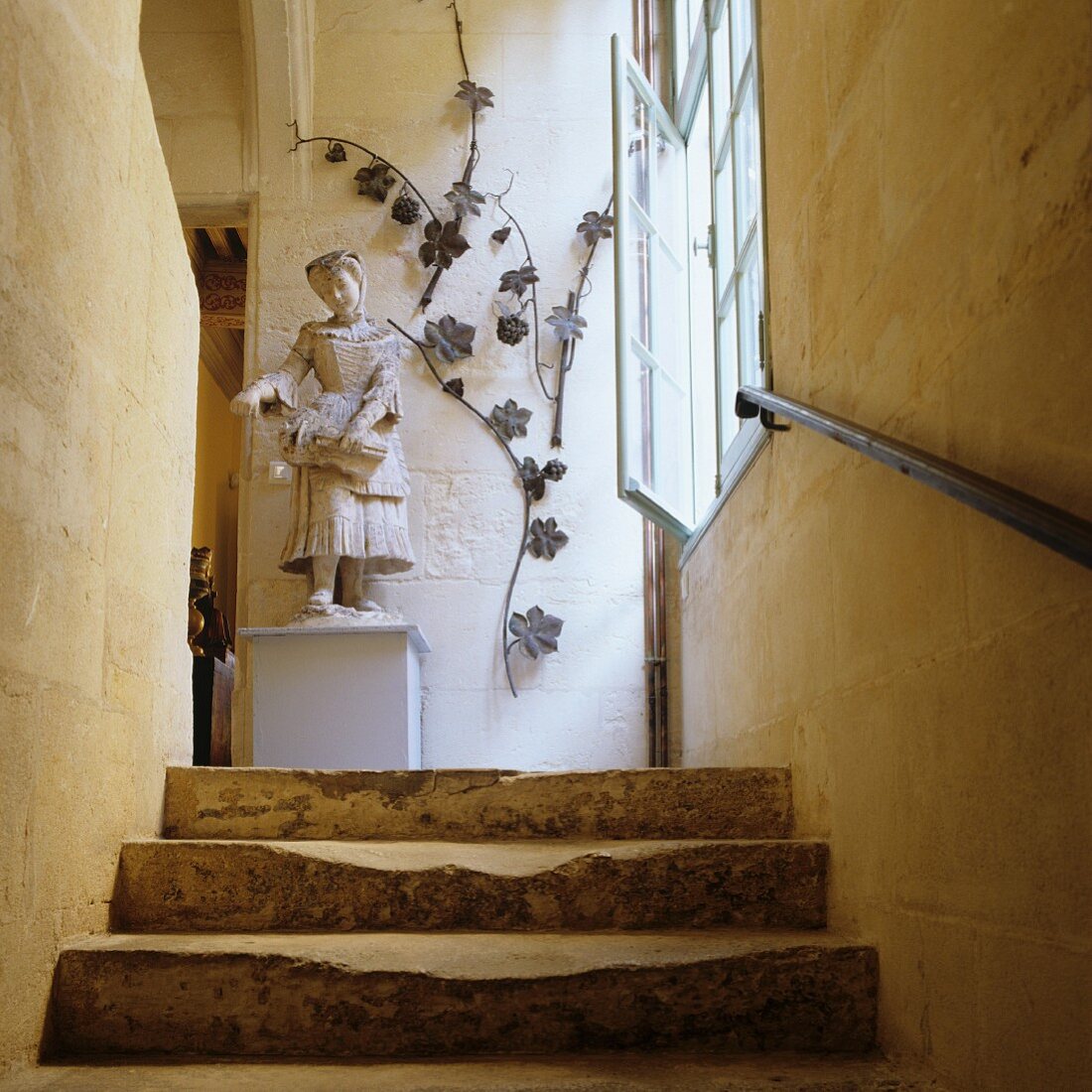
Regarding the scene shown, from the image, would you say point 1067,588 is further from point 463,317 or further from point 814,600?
point 463,317

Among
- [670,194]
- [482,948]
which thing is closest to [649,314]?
[670,194]

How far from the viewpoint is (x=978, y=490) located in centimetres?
134

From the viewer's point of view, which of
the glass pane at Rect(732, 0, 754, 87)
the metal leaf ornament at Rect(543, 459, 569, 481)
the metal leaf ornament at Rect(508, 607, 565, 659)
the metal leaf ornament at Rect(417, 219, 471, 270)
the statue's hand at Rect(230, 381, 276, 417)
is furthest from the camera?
the metal leaf ornament at Rect(417, 219, 471, 270)

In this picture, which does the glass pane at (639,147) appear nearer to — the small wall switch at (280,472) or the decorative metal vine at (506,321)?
the decorative metal vine at (506,321)

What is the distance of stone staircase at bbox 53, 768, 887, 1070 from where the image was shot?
6.16 feet

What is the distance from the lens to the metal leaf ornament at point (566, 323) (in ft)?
17.1

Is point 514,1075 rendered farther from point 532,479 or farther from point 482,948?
point 532,479

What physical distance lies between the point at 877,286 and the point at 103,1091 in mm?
1539

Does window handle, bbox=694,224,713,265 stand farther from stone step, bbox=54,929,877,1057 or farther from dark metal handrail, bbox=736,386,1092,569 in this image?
stone step, bbox=54,929,877,1057

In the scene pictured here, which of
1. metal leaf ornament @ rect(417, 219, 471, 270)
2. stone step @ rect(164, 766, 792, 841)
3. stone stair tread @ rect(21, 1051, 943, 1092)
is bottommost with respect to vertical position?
stone stair tread @ rect(21, 1051, 943, 1092)

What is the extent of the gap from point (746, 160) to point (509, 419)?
1.98m

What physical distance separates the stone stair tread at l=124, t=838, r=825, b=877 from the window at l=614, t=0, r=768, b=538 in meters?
1.14

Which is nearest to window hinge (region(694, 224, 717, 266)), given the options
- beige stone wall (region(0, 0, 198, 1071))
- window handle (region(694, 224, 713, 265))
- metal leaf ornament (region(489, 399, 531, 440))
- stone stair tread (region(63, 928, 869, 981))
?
window handle (region(694, 224, 713, 265))

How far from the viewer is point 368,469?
4.64m
